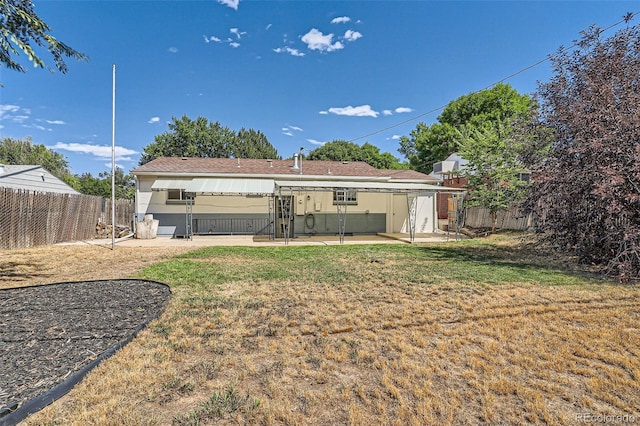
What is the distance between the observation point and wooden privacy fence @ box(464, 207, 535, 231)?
15852 mm

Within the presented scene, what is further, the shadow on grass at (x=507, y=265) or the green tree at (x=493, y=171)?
the green tree at (x=493, y=171)

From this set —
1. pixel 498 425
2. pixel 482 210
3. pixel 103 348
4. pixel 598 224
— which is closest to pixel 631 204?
pixel 598 224

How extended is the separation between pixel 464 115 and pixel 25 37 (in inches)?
1445

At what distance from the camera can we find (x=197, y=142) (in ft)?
119

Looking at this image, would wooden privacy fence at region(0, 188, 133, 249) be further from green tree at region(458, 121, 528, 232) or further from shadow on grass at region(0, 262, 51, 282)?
green tree at region(458, 121, 528, 232)

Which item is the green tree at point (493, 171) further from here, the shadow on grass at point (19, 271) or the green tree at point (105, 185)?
the green tree at point (105, 185)

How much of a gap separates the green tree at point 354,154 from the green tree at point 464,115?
487 centimetres

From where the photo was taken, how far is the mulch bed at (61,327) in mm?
2549

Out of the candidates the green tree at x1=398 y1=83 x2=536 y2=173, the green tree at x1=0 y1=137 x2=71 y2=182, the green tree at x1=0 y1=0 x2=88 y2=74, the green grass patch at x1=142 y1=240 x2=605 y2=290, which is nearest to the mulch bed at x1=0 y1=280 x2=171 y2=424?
the green grass patch at x1=142 y1=240 x2=605 y2=290

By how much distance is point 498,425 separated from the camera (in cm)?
205

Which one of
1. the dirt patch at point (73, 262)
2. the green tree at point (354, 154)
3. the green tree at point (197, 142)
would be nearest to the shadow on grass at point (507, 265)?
the dirt patch at point (73, 262)

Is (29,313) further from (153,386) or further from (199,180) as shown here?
(199,180)

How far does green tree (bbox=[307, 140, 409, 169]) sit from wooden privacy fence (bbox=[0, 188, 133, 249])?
3258cm

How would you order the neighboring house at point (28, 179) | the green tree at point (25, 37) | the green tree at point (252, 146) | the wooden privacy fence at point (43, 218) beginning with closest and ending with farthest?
1. the green tree at point (25, 37)
2. the wooden privacy fence at point (43, 218)
3. the neighboring house at point (28, 179)
4. the green tree at point (252, 146)
